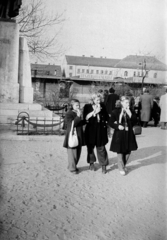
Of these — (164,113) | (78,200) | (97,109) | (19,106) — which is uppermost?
(97,109)

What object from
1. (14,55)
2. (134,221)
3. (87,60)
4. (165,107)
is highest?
(87,60)

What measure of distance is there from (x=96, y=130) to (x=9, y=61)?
6.22m

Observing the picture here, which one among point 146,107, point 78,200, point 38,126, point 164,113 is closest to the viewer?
point 78,200

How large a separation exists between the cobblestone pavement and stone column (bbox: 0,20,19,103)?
4.41 metres

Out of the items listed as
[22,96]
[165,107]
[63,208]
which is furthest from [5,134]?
[165,107]

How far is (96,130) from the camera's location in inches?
218

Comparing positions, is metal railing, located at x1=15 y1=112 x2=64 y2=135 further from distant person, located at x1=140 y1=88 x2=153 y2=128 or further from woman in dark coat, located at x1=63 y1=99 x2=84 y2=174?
distant person, located at x1=140 y1=88 x2=153 y2=128

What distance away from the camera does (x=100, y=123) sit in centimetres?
557

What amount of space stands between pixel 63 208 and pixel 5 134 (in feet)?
17.3

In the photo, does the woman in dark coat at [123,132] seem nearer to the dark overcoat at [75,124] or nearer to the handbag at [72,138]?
the dark overcoat at [75,124]

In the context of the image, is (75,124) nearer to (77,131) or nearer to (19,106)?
(77,131)

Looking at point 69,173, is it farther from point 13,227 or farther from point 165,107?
point 165,107

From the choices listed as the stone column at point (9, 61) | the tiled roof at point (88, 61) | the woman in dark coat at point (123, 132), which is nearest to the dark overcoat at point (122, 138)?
the woman in dark coat at point (123, 132)

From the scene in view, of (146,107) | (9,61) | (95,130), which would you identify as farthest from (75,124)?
(146,107)
